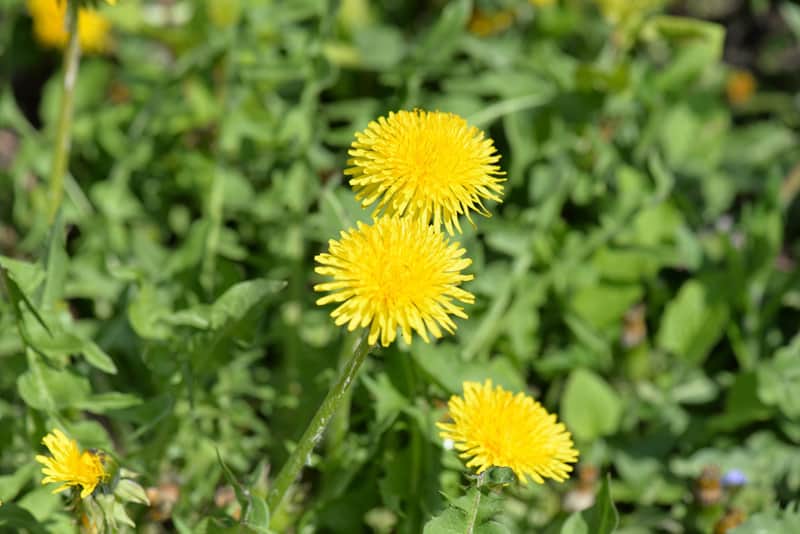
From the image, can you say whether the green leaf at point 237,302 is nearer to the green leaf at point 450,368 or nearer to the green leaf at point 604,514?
the green leaf at point 450,368

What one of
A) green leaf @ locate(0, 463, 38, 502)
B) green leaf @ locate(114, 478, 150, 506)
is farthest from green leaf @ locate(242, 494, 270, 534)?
green leaf @ locate(0, 463, 38, 502)

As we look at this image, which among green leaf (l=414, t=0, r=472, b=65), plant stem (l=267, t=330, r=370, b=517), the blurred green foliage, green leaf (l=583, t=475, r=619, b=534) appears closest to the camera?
plant stem (l=267, t=330, r=370, b=517)

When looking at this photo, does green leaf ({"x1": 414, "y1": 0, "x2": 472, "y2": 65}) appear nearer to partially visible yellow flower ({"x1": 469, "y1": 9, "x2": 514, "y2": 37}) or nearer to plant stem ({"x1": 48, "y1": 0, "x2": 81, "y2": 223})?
partially visible yellow flower ({"x1": 469, "y1": 9, "x2": 514, "y2": 37})

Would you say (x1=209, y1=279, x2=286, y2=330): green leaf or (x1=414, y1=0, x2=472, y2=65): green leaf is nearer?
(x1=209, y1=279, x2=286, y2=330): green leaf

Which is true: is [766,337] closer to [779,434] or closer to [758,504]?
[779,434]

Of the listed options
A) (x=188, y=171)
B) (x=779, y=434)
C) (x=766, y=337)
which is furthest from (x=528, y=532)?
(x=188, y=171)

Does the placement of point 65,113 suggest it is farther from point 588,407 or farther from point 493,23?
point 493,23

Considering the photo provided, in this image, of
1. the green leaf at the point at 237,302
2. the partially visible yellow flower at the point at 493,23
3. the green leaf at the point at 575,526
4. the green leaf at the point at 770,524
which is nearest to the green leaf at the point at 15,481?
the green leaf at the point at 237,302
